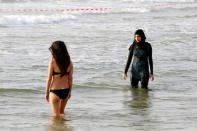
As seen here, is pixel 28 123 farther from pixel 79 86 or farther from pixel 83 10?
pixel 83 10

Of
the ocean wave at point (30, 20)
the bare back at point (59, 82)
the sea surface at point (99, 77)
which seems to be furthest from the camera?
the ocean wave at point (30, 20)

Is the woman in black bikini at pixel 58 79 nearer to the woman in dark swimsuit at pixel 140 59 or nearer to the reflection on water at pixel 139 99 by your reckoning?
the reflection on water at pixel 139 99

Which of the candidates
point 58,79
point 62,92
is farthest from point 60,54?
point 62,92

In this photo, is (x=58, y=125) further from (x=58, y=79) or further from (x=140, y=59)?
(x=140, y=59)

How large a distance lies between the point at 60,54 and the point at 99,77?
5.68 m

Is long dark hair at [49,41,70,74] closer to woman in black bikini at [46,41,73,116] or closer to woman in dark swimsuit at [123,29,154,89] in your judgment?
woman in black bikini at [46,41,73,116]

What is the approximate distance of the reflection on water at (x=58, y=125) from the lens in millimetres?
7422

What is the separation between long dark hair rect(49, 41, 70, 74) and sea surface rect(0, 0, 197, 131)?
812 millimetres

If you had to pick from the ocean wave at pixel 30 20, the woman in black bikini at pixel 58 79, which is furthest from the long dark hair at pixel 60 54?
the ocean wave at pixel 30 20

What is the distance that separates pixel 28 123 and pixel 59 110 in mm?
459

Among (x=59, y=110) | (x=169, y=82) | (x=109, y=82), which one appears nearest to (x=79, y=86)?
(x=109, y=82)

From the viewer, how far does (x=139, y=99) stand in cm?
1018

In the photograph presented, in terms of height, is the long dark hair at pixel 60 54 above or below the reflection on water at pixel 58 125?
above

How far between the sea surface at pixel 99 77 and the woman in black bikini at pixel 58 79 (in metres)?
0.36
